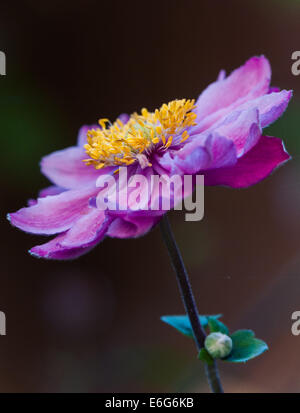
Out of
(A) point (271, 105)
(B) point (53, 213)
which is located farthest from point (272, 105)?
(B) point (53, 213)

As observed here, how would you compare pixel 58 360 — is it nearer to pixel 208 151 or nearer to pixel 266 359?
pixel 266 359

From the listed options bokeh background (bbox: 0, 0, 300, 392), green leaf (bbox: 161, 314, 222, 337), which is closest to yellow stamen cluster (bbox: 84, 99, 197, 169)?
green leaf (bbox: 161, 314, 222, 337)

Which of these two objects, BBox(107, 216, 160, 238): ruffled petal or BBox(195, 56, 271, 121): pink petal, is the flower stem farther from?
BBox(195, 56, 271, 121): pink petal

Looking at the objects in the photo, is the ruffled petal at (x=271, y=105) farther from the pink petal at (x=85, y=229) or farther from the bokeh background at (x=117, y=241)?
the bokeh background at (x=117, y=241)

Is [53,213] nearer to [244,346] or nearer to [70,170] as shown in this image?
[70,170]

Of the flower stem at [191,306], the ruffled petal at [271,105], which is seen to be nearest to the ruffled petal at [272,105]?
the ruffled petal at [271,105]

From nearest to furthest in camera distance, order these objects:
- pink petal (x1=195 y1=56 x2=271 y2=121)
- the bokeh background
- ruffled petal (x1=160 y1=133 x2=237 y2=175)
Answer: ruffled petal (x1=160 y1=133 x2=237 y2=175)
pink petal (x1=195 y1=56 x2=271 y2=121)
the bokeh background
